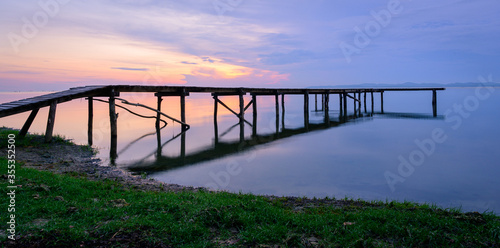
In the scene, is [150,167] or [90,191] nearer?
[90,191]

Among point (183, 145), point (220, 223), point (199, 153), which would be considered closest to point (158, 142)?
point (183, 145)

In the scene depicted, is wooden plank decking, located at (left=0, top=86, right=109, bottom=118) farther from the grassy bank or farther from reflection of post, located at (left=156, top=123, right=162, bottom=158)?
the grassy bank

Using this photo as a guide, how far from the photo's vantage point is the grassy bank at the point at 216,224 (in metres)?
4.47

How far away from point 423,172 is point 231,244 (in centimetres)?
1053

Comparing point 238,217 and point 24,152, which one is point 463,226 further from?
point 24,152

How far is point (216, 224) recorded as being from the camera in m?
5.12

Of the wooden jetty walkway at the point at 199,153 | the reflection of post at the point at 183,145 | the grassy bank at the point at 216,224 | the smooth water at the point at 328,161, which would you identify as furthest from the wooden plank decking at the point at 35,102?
the grassy bank at the point at 216,224

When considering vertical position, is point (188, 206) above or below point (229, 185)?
above

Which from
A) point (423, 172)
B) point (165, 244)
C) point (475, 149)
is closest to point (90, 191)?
point (165, 244)

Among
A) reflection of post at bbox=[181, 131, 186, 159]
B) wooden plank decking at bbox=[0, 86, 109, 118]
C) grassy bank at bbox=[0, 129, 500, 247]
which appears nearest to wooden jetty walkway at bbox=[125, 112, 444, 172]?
reflection of post at bbox=[181, 131, 186, 159]

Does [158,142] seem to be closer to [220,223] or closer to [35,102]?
[35,102]

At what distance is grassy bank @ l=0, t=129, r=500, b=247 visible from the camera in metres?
4.47

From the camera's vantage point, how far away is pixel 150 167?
12.3 meters

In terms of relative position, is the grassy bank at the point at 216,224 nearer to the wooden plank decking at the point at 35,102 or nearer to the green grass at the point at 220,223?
the green grass at the point at 220,223
